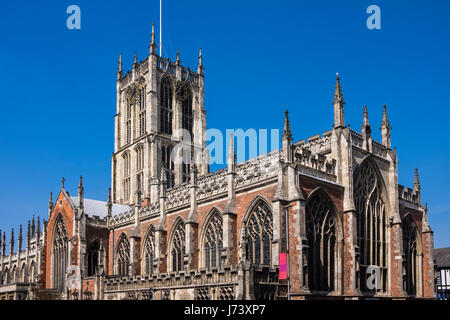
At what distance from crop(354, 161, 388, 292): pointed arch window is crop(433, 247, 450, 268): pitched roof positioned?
26.4 meters

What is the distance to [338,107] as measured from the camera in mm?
42906

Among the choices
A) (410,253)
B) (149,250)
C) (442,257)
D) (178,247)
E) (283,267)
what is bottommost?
(442,257)

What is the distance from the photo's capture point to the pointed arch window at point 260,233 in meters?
40.4

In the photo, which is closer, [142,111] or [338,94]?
[338,94]

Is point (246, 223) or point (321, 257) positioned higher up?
point (246, 223)

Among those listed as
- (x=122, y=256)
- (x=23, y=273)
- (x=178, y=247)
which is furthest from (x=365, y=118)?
(x=23, y=273)

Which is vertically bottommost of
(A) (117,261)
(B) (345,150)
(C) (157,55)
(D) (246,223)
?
(A) (117,261)

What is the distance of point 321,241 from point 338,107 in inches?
429

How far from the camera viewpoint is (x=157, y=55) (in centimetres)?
8131

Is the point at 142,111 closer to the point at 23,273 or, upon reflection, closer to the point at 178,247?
the point at 23,273
